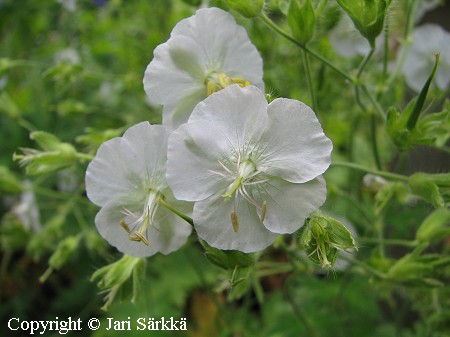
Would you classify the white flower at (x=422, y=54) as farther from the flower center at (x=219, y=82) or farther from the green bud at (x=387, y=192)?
the flower center at (x=219, y=82)

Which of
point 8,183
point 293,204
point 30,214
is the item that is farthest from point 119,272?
point 30,214

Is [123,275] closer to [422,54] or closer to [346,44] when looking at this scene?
[346,44]

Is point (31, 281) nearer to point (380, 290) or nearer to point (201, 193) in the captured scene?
point (380, 290)

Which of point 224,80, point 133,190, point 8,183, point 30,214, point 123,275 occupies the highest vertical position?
point 224,80

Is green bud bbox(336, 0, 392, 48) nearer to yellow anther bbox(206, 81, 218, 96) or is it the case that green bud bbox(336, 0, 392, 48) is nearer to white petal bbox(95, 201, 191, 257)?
yellow anther bbox(206, 81, 218, 96)

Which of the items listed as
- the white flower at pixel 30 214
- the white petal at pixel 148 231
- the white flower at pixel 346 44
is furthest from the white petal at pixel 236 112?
the white flower at pixel 30 214

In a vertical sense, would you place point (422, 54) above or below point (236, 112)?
below

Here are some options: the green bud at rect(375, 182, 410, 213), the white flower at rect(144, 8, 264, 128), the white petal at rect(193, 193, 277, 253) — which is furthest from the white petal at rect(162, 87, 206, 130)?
the green bud at rect(375, 182, 410, 213)
